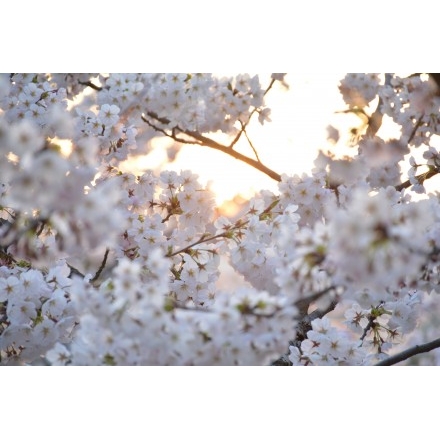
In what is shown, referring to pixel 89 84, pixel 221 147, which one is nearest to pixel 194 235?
pixel 221 147

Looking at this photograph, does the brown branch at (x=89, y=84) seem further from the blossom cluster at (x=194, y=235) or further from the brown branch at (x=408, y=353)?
the brown branch at (x=408, y=353)

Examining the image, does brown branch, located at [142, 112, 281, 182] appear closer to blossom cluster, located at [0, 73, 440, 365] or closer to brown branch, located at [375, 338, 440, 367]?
blossom cluster, located at [0, 73, 440, 365]

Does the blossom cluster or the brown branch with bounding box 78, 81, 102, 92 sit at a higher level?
the brown branch with bounding box 78, 81, 102, 92

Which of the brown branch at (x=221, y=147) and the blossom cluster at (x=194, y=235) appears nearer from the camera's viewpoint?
the blossom cluster at (x=194, y=235)

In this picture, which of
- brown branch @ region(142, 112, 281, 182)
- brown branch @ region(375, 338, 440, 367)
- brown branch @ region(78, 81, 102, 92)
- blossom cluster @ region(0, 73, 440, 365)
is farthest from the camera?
brown branch @ region(78, 81, 102, 92)

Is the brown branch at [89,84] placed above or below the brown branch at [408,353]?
above

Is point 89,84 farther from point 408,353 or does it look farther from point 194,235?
point 408,353

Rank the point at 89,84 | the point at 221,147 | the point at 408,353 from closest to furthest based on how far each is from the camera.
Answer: the point at 408,353, the point at 221,147, the point at 89,84

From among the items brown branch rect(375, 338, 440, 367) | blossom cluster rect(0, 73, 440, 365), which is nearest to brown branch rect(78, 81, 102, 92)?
blossom cluster rect(0, 73, 440, 365)

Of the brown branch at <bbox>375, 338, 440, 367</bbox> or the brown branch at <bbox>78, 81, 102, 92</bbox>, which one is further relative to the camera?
the brown branch at <bbox>78, 81, 102, 92</bbox>

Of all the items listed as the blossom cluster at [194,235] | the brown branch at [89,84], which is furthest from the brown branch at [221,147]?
the brown branch at [89,84]
